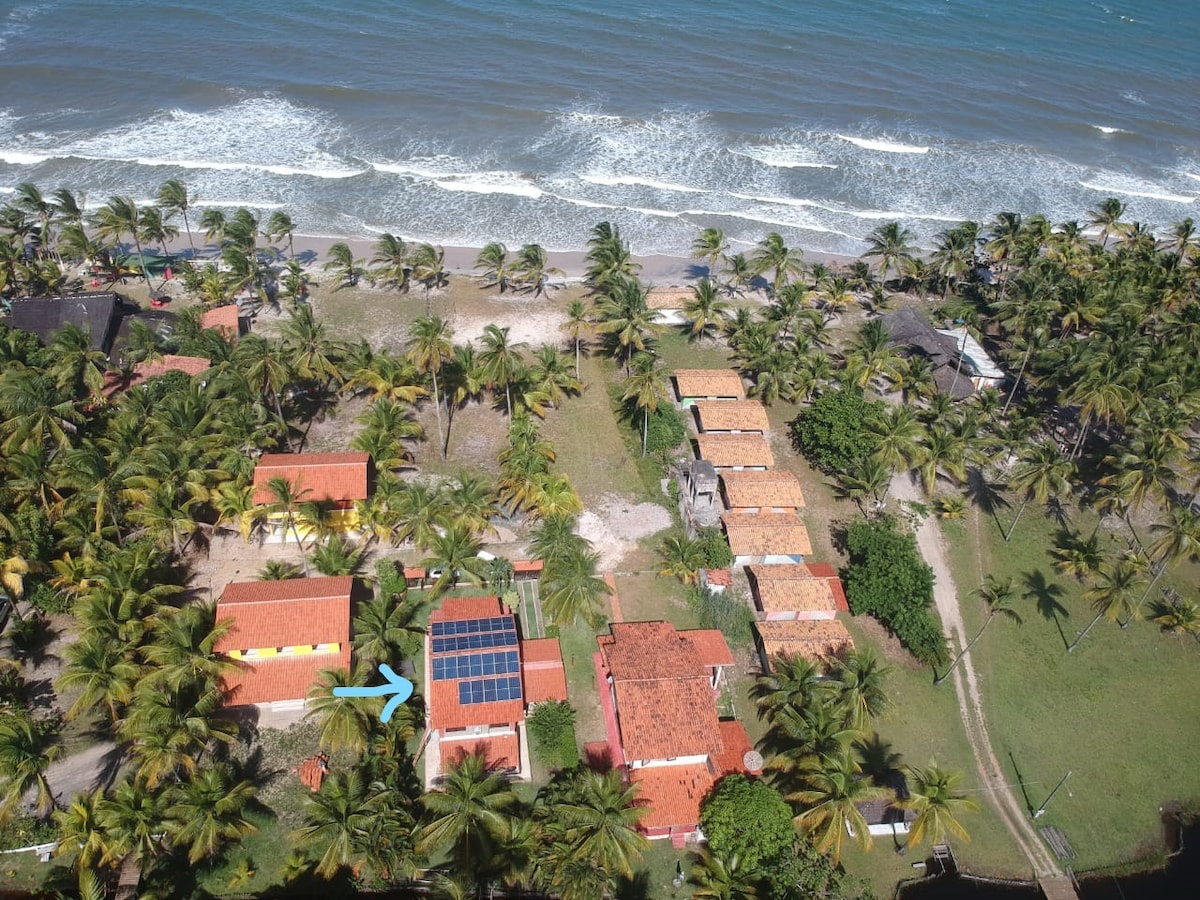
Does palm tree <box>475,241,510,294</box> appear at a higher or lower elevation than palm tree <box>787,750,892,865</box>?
higher

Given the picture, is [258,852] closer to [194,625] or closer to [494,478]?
[194,625]

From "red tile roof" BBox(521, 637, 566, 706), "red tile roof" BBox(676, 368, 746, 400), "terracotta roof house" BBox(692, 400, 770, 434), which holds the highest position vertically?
"red tile roof" BBox(676, 368, 746, 400)

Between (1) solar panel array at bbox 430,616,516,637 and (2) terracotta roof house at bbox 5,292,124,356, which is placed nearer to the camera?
(1) solar panel array at bbox 430,616,516,637

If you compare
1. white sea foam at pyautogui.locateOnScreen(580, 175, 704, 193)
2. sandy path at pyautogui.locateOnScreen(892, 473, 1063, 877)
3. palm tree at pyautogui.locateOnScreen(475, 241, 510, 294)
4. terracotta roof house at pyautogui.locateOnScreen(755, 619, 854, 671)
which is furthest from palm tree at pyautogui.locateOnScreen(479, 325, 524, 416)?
white sea foam at pyautogui.locateOnScreen(580, 175, 704, 193)

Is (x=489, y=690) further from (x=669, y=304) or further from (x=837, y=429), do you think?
(x=669, y=304)

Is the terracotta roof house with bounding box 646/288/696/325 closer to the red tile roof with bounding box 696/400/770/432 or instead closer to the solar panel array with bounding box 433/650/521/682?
the red tile roof with bounding box 696/400/770/432

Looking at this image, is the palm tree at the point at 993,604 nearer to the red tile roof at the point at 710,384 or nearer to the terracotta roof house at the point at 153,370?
the red tile roof at the point at 710,384

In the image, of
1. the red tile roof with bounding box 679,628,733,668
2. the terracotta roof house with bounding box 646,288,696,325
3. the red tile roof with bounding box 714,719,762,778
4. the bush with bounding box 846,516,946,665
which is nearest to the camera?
the red tile roof with bounding box 714,719,762,778
